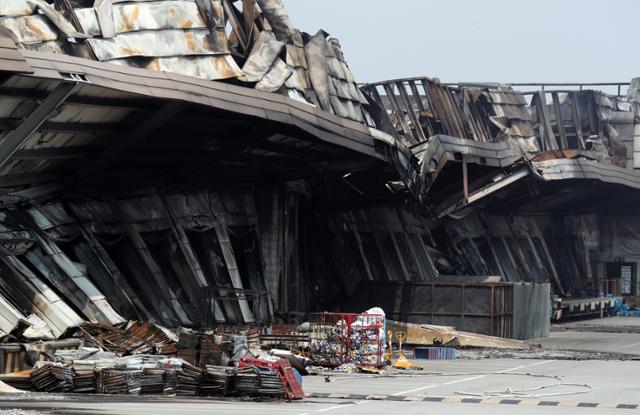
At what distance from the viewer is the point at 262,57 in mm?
42312

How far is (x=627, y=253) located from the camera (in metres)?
83.8

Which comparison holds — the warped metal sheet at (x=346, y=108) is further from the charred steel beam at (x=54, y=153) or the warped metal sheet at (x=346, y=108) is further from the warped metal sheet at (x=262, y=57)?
the charred steel beam at (x=54, y=153)

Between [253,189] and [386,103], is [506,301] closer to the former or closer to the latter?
[253,189]

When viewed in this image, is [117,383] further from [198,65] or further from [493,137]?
[493,137]

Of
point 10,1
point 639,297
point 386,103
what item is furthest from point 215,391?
point 639,297

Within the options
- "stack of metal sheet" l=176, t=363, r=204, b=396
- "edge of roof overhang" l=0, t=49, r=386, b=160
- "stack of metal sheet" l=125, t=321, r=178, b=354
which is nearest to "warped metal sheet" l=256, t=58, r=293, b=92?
"edge of roof overhang" l=0, t=49, r=386, b=160

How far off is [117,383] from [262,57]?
20.0 meters

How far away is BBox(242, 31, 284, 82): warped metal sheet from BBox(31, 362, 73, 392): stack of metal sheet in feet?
56.0

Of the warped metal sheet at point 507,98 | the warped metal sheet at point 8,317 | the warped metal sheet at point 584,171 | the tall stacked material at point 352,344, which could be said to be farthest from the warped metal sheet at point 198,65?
the warped metal sheet at point 507,98

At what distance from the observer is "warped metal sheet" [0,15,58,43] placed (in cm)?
→ 3462

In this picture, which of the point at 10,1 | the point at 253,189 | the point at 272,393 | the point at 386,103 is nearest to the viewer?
the point at 272,393

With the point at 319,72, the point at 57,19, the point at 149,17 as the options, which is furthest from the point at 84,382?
the point at 319,72

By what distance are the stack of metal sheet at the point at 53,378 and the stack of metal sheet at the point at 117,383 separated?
1.91 feet

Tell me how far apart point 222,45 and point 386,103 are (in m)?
27.5
